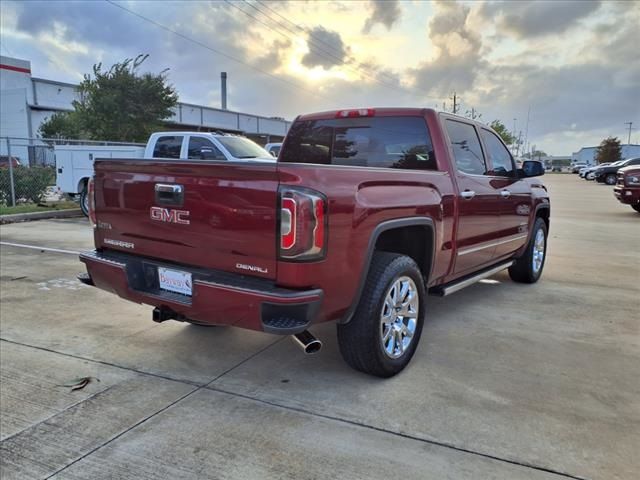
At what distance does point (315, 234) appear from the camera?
8.71ft

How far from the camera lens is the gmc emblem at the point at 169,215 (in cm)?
303

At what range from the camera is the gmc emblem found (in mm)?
3028

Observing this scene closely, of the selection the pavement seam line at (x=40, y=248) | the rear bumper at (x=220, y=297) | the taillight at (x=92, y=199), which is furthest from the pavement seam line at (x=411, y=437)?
the pavement seam line at (x=40, y=248)

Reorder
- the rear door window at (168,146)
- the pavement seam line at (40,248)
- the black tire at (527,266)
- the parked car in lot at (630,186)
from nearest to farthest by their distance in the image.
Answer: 1. the black tire at (527,266)
2. the pavement seam line at (40,248)
3. the rear door window at (168,146)
4. the parked car in lot at (630,186)

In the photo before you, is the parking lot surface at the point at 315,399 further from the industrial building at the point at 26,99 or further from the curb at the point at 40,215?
the industrial building at the point at 26,99

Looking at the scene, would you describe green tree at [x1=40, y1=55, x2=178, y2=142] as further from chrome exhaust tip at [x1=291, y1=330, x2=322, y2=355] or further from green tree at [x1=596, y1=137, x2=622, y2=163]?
green tree at [x1=596, y1=137, x2=622, y2=163]

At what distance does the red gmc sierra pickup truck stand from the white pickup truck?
18.8 ft

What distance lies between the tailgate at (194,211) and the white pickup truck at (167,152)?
6.02m

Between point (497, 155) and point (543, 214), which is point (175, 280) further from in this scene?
point (543, 214)

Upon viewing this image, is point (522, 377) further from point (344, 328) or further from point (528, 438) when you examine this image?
point (344, 328)

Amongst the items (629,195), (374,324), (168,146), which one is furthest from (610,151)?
(374,324)

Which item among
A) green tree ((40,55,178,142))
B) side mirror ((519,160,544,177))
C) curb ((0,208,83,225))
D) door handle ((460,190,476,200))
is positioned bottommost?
curb ((0,208,83,225))

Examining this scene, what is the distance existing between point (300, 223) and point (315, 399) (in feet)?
4.11

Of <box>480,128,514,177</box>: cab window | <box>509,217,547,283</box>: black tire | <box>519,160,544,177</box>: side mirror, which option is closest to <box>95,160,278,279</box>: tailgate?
<box>480,128,514,177</box>: cab window
